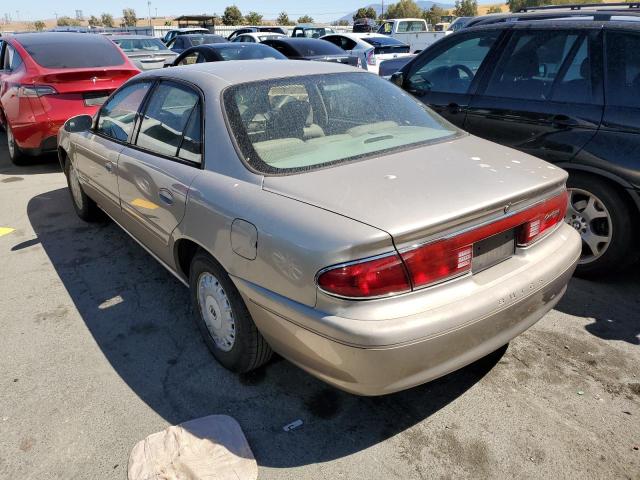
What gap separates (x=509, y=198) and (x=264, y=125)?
1.25 meters

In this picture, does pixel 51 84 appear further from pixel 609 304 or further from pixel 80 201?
pixel 609 304

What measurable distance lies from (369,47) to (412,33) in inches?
331

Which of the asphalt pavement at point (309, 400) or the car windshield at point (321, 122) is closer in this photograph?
the asphalt pavement at point (309, 400)

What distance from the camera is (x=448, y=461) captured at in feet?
7.52

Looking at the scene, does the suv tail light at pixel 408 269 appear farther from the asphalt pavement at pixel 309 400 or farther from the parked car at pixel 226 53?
the parked car at pixel 226 53

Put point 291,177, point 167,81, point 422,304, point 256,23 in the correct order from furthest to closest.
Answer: point 256,23 → point 167,81 → point 291,177 → point 422,304

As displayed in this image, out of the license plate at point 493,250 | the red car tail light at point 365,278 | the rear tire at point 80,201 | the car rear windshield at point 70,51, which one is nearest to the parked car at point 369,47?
the car rear windshield at point 70,51

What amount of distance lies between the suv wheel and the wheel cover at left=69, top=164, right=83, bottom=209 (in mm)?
4248

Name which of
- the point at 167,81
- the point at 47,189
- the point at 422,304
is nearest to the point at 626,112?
the point at 422,304

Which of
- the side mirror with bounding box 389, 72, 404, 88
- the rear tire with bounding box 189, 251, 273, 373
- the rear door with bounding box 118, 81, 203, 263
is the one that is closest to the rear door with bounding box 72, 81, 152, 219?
the rear door with bounding box 118, 81, 203, 263

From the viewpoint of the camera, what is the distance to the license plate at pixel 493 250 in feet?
7.51

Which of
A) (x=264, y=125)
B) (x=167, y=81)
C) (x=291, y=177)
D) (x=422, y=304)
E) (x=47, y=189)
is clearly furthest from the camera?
(x=47, y=189)

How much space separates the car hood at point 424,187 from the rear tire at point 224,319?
23.7 inches

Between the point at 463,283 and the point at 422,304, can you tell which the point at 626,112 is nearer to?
the point at 463,283
